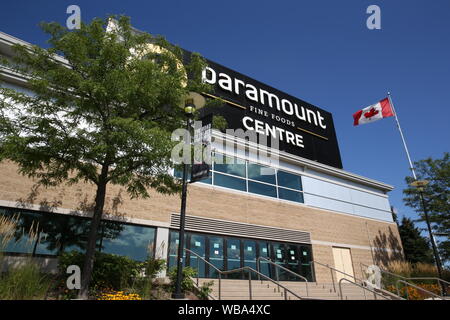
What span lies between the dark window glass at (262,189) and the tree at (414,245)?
21.3 metres

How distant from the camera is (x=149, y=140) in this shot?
7.54 metres

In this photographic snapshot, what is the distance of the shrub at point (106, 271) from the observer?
9.00 meters

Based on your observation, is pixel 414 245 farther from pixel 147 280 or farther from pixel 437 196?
pixel 147 280

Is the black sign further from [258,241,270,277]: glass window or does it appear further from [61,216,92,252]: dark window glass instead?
[61,216,92,252]: dark window glass

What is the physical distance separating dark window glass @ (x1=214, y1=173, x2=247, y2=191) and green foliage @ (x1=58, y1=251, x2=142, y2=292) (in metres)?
6.99

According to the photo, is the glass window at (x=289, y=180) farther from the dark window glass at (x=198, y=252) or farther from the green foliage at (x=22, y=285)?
the green foliage at (x=22, y=285)

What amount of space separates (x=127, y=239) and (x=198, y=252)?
3272 millimetres

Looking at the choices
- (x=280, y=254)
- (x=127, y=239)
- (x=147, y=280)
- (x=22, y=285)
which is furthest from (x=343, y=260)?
(x=22, y=285)

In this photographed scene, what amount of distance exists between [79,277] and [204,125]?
564cm

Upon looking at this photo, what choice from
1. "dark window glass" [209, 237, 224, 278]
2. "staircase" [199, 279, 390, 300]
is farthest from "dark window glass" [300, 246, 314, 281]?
"dark window glass" [209, 237, 224, 278]

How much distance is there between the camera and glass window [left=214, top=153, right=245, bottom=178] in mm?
16328
